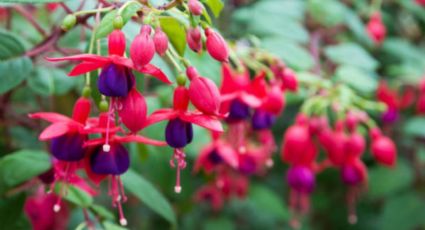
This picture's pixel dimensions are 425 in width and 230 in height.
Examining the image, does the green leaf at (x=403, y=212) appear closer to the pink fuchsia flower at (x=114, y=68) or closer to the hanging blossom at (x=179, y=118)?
the hanging blossom at (x=179, y=118)

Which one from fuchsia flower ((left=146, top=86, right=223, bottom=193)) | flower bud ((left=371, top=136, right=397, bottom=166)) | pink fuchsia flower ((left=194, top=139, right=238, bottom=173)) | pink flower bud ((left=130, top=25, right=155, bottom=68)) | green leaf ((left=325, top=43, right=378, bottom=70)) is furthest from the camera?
green leaf ((left=325, top=43, right=378, bottom=70))

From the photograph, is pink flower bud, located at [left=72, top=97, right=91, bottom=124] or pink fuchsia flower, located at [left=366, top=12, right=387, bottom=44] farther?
pink fuchsia flower, located at [left=366, top=12, right=387, bottom=44]

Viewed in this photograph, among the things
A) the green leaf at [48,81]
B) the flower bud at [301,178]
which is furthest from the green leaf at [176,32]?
the flower bud at [301,178]

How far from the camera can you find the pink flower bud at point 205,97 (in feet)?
2.81

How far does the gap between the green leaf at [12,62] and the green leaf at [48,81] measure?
0.41ft

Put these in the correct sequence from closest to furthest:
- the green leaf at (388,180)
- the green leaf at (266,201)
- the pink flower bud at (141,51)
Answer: the pink flower bud at (141,51)
the green leaf at (266,201)
the green leaf at (388,180)

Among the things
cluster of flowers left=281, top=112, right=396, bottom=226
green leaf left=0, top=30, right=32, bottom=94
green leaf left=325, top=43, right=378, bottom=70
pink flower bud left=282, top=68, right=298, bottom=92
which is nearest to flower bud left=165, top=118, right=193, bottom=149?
green leaf left=0, top=30, right=32, bottom=94

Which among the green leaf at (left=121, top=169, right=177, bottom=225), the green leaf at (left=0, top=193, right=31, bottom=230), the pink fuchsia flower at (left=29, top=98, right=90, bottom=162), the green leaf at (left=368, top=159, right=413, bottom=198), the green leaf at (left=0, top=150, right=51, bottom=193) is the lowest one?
the green leaf at (left=368, top=159, right=413, bottom=198)

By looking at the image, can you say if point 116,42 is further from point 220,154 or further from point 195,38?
point 220,154

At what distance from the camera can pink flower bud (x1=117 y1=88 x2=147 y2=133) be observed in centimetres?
85

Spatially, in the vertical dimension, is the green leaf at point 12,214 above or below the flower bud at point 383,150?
above

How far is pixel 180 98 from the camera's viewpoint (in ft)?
2.98

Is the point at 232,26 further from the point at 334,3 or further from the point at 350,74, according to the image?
the point at 350,74

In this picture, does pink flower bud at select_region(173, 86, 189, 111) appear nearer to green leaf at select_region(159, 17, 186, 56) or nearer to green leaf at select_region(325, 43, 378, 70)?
green leaf at select_region(159, 17, 186, 56)
